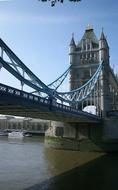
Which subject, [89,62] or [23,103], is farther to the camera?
[89,62]

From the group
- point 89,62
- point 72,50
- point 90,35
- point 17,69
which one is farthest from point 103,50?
point 17,69

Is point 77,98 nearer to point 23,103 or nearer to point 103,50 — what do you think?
point 103,50

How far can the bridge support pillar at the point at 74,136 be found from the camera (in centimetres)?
3362

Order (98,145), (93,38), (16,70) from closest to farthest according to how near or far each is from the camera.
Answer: (16,70), (98,145), (93,38)

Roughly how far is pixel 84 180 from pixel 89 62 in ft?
90.9

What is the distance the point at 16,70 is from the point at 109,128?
19.3 m

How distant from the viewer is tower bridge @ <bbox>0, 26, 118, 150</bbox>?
58.2ft

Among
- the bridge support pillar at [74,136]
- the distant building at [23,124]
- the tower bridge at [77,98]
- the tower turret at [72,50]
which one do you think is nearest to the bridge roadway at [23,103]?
the tower bridge at [77,98]

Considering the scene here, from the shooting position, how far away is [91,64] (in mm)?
42375

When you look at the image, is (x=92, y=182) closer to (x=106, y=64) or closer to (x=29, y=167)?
(x=29, y=167)

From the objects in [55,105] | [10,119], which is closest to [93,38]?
[55,105]

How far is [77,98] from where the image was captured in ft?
124

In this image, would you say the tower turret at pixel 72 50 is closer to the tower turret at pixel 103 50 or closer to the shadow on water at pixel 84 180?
the tower turret at pixel 103 50

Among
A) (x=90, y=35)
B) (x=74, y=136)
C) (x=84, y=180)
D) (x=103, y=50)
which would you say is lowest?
(x=84, y=180)
